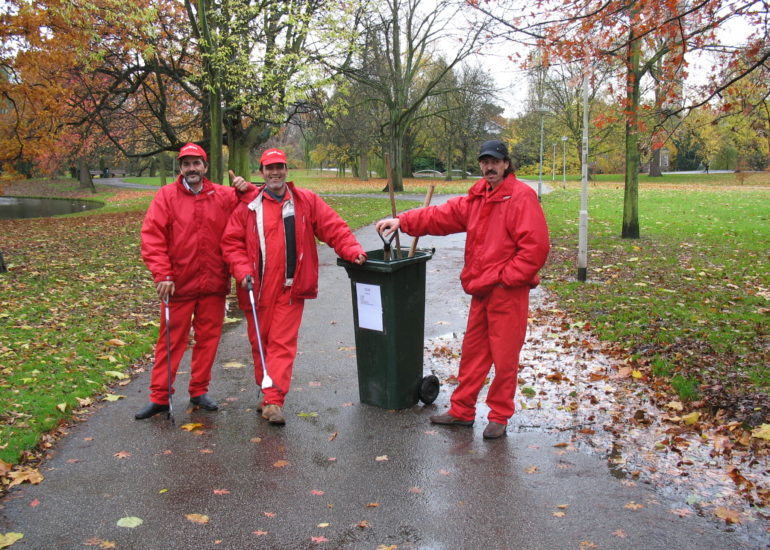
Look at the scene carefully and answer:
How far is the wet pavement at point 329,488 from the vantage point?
3.48 metres

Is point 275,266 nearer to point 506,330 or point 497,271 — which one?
point 497,271

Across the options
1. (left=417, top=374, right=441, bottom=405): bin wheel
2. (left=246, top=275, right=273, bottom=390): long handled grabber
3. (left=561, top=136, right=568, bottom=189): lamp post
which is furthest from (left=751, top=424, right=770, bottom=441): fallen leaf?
(left=561, top=136, right=568, bottom=189): lamp post

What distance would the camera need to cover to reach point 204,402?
17.6 feet

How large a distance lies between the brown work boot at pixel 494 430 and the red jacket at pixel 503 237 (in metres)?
0.95

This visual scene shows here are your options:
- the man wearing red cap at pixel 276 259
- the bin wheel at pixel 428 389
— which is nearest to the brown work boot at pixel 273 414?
the man wearing red cap at pixel 276 259

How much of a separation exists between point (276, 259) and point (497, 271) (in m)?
1.65

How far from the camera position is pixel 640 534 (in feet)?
11.4

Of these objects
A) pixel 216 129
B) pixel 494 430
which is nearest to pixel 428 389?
pixel 494 430

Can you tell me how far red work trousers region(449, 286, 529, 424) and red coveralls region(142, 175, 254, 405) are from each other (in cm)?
195

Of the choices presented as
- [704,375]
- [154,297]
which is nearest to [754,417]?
[704,375]

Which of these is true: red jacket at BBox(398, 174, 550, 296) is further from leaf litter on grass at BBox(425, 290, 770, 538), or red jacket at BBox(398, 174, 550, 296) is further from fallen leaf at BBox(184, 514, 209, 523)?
fallen leaf at BBox(184, 514, 209, 523)

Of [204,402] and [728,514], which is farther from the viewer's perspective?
[204,402]

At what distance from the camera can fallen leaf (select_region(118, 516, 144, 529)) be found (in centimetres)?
360

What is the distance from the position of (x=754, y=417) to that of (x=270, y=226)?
12.4 ft
